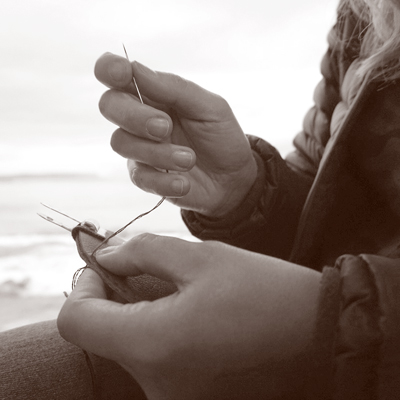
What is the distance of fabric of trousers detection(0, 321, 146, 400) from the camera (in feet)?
1.65

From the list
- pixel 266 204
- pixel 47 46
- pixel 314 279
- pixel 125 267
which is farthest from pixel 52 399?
pixel 47 46

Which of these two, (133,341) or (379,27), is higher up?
(379,27)

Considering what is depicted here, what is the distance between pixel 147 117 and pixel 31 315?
2.64ft

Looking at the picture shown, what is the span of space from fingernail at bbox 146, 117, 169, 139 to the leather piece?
15 cm

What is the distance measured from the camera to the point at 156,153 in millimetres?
600

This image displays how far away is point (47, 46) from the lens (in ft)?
3.86

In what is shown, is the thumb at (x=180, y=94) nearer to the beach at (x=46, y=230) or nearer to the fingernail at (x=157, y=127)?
the fingernail at (x=157, y=127)

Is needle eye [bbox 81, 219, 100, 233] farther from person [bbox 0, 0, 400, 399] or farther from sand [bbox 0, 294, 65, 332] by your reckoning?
sand [bbox 0, 294, 65, 332]

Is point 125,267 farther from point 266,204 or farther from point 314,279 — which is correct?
point 266,204

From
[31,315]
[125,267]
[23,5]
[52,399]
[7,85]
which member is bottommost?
[31,315]

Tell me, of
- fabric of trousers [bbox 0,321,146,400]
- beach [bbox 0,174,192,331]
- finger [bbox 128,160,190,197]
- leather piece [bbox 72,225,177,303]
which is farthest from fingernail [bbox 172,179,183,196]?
beach [bbox 0,174,192,331]

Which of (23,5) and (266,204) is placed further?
(23,5)

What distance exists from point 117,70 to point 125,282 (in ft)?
0.83

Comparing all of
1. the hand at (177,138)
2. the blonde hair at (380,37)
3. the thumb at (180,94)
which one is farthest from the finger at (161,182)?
the blonde hair at (380,37)
